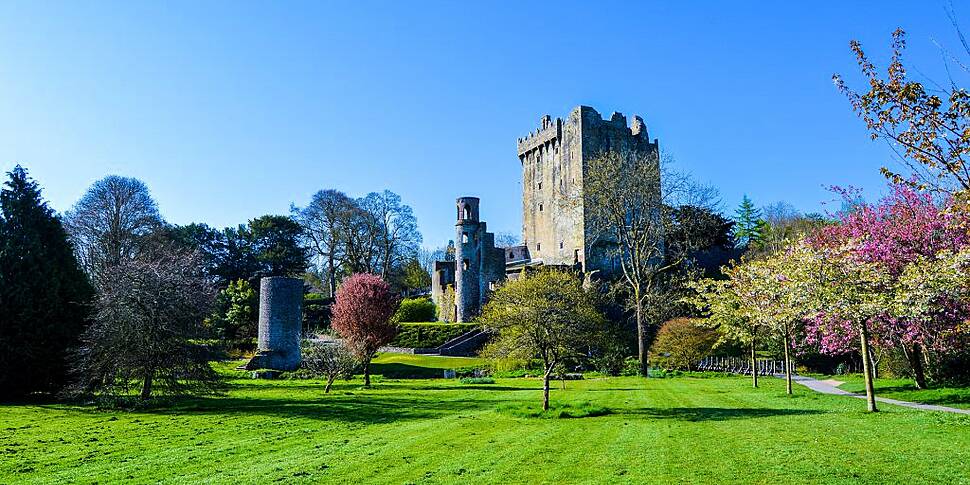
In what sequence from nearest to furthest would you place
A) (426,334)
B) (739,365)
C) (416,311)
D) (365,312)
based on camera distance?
(365,312) < (739,365) < (426,334) < (416,311)

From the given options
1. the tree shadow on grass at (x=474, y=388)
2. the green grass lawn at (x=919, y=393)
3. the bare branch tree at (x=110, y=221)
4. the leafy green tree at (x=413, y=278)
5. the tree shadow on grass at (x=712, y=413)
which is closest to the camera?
the tree shadow on grass at (x=712, y=413)

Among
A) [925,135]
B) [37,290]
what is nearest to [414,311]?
[37,290]

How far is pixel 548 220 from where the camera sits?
226ft

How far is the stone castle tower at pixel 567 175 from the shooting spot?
59.8 m

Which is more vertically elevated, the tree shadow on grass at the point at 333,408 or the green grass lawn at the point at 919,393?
the green grass lawn at the point at 919,393

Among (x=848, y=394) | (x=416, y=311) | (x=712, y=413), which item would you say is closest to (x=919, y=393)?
(x=848, y=394)

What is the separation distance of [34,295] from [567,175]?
4924cm

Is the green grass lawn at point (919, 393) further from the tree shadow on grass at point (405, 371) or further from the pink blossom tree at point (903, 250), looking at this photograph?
the tree shadow on grass at point (405, 371)

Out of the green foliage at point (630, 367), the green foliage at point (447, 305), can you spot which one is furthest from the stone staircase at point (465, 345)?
the green foliage at point (447, 305)

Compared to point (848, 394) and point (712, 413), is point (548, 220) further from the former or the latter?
point (712, 413)

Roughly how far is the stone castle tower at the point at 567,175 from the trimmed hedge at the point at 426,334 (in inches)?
521

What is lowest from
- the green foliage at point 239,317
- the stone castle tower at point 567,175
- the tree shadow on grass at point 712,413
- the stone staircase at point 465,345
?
the tree shadow on grass at point 712,413

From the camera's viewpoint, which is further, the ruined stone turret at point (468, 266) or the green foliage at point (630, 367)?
the ruined stone turret at point (468, 266)

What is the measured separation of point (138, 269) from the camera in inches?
781
